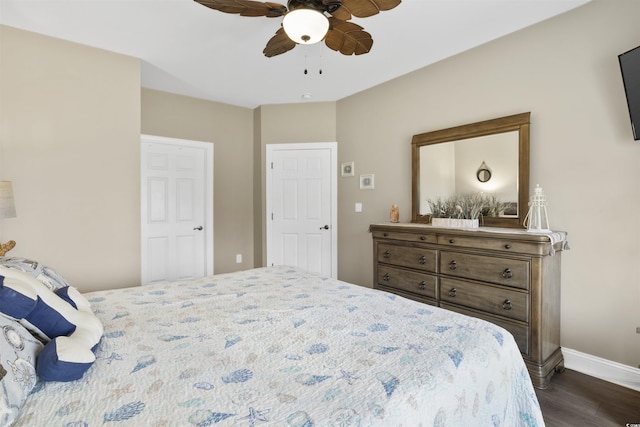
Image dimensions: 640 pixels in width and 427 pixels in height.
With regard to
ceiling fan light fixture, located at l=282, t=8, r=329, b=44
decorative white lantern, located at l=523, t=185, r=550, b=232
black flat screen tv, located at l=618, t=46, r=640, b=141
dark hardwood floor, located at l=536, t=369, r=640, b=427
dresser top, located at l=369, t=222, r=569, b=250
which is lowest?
dark hardwood floor, located at l=536, t=369, r=640, b=427

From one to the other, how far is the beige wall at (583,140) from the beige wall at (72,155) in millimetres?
3236

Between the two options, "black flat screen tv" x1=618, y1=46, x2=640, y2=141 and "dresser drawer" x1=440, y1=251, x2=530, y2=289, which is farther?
"dresser drawer" x1=440, y1=251, x2=530, y2=289

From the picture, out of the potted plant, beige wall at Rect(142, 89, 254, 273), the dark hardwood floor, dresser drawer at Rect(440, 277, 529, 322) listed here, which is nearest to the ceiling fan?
the potted plant

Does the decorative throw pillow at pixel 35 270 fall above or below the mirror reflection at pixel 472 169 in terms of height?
below

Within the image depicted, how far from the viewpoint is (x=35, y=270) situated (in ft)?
4.71

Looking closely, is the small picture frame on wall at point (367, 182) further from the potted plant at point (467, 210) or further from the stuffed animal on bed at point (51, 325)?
the stuffed animal on bed at point (51, 325)

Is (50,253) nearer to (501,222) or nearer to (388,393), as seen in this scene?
(388,393)

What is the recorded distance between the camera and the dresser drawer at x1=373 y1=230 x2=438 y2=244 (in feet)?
9.01

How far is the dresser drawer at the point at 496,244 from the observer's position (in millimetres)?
2107

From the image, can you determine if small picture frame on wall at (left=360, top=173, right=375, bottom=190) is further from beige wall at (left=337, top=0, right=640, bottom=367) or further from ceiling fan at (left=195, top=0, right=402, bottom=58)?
ceiling fan at (left=195, top=0, right=402, bottom=58)

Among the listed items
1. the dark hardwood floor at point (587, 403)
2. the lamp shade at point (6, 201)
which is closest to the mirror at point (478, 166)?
the dark hardwood floor at point (587, 403)

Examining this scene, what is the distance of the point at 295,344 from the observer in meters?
1.20

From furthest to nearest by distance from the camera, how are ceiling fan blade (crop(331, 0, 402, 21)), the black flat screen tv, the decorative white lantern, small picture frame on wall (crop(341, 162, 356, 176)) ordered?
small picture frame on wall (crop(341, 162, 356, 176)) < the decorative white lantern < the black flat screen tv < ceiling fan blade (crop(331, 0, 402, 21))

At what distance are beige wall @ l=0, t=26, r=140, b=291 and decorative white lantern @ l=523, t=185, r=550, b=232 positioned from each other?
136 inches
